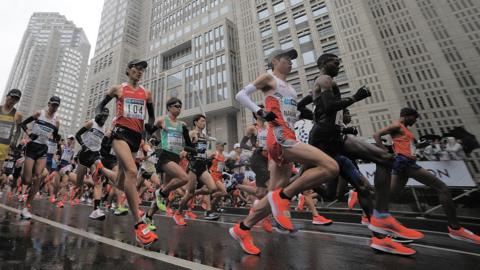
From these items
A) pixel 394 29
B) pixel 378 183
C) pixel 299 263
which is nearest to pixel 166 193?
pixel 299 263

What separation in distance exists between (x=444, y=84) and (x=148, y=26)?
232 ft

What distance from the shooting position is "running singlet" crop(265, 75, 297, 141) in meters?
2.67

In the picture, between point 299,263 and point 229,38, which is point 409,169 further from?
point 229,38

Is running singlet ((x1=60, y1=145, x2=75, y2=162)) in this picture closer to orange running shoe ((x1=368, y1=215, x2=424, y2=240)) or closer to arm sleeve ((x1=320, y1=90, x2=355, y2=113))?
arm sleeve ((x1=320, y1=90, x2=355, y2=113))

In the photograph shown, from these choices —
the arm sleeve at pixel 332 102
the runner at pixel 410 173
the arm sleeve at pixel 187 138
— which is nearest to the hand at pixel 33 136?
the arm sleeve at pixel 187 138

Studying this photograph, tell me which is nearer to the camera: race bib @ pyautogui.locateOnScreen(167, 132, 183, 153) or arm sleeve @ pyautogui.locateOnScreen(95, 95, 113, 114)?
arm sleeve @ pyautogui.locateOnScreen(95, 95, 113, 114)

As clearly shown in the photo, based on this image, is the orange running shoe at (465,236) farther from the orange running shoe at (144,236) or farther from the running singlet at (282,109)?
the orange running shoe at (144,236)

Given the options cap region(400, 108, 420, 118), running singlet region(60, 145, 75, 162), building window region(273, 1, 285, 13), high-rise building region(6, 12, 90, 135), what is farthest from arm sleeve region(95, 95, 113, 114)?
high-rise building region(6, 12, 90, 135)

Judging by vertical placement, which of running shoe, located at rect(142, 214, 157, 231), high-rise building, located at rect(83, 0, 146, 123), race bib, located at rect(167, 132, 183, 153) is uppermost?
high-rise building, located at rect(83, 0, 146, 123)

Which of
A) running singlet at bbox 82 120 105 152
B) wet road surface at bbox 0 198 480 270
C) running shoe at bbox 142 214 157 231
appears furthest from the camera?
running singlet at bbox 82 120 105 152

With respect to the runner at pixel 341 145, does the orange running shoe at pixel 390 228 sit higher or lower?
lower

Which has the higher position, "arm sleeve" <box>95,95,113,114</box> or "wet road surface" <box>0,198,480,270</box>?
"arm sleeve" <box>95,95,113,114</box>

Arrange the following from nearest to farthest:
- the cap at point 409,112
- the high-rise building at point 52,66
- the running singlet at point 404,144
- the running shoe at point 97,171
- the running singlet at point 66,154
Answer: the running singlet at point 404,144 → the cap at point 409,112 → the running shoe at point 97,171 → the running singlet at point 66,154 → the high-rise building at point 52,66

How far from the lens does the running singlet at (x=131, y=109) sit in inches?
132
